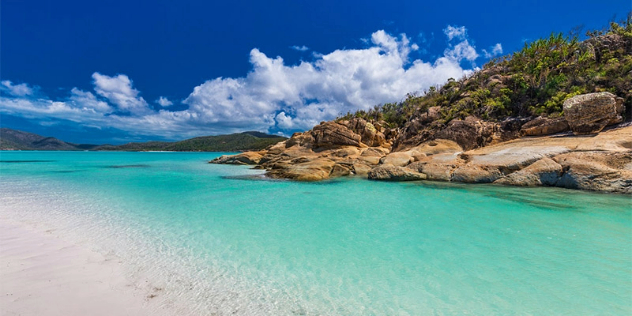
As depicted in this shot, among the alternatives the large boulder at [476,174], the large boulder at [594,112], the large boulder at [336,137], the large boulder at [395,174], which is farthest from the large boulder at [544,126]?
the large boulder at [336,137]

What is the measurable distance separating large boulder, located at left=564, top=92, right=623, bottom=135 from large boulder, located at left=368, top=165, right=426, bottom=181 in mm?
10960

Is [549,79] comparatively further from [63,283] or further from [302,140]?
[63,283]

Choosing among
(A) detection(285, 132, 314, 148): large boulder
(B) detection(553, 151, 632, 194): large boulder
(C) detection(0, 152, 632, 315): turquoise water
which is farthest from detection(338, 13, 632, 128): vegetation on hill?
(A) detection(285, 132, 314, 148): large boulder

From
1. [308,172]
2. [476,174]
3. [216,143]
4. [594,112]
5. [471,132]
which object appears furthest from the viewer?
[216,143]

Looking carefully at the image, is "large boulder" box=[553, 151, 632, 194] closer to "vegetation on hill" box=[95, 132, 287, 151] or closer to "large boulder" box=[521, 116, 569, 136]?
"large boulder" box=[521, 116, 569, 136]

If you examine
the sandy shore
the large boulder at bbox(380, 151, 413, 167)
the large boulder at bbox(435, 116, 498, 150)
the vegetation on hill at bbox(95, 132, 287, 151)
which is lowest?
the sandy shore

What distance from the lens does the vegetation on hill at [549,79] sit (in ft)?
71.7

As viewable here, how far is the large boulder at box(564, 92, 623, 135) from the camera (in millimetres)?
17797

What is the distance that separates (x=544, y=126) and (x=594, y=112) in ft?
9.69

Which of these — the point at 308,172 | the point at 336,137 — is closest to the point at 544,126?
the point at 308,172

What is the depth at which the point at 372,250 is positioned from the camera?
6.83m

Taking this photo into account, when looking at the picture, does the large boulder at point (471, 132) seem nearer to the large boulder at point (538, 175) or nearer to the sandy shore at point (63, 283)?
the large boulder at point (538, 175)

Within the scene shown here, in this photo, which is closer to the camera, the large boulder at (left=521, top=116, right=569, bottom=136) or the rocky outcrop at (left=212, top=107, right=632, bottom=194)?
the rocky outcrop at (left=212, top=107, right=632, bottom=194)

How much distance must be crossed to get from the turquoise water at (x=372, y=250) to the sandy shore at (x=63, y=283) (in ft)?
1.52
